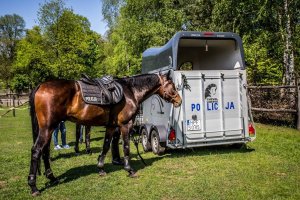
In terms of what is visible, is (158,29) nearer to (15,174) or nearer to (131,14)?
(131,14)

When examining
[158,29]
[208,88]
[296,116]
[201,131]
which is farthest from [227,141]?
[158,29]

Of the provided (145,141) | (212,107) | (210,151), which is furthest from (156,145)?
(212,107)

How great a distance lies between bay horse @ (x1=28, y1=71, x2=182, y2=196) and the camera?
616 cm

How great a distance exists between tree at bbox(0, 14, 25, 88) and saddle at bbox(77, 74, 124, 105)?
178 feet

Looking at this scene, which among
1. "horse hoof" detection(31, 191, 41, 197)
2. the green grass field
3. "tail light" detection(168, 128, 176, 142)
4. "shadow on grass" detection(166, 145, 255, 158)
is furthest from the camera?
"shadow on grass" detection(166, 145, 255, 158)

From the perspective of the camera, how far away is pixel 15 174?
7.45 m

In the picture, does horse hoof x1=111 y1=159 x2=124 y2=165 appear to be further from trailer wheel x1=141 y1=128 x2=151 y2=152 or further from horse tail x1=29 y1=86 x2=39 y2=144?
horse tail x1=29 y1=86 x2=39 y2=144

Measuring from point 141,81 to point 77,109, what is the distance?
6.46 feet

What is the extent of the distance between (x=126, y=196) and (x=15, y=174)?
347 centimetres

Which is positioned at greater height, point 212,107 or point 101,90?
point 101,90

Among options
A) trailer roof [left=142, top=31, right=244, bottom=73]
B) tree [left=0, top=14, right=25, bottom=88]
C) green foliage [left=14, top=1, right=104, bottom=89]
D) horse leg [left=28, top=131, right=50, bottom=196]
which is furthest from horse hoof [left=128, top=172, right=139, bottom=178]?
tree [left=0, top=14, right=25, bottom=88]

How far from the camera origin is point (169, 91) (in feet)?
25.8

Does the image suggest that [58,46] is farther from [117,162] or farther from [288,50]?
[117,162]

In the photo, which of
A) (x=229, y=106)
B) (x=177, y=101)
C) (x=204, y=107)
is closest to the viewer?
(x=177, y=101)
